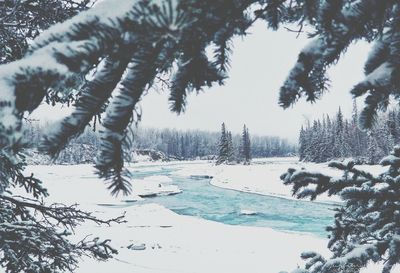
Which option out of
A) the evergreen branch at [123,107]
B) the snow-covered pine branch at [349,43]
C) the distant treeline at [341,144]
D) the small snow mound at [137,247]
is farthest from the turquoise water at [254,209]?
the distant treeline at [341,144]

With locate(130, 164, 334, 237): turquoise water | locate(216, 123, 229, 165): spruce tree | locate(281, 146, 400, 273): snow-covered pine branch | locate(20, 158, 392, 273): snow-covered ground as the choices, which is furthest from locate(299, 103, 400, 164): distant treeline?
locate(281, 146, 400, 273): snow-covered pine branch

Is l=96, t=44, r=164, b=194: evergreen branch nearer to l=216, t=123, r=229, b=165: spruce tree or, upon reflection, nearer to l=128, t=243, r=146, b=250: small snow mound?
l=128, t=243, r=146, b=250: small snow mound

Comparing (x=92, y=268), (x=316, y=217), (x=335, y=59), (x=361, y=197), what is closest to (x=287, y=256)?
(x=92, y=268)

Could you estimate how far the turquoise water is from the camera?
19266mm

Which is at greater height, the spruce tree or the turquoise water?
the spruce tree

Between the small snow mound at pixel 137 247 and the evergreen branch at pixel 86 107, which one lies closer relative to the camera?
the evergreen branch at pixel 86 107

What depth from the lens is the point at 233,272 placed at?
11.3 m

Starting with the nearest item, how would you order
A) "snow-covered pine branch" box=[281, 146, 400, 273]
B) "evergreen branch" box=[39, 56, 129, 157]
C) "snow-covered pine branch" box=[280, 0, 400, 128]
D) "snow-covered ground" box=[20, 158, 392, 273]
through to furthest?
"evergreen branch" box=[39, 56, 129, 157], "snow-covered pine branch" box=[280, 0, 400, 128], "snow-covered pine branch" box=[281, 146, 400, 273], "snow-covered ground" box=[20, 158, 392, 273]

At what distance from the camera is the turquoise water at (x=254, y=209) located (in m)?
19.3

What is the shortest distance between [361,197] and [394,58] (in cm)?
182

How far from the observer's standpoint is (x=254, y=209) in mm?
24078

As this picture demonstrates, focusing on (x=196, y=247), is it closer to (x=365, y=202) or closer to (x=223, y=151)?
(x=365, y=202)

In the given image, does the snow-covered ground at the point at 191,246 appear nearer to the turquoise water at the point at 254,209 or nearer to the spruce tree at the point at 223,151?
the turquoise water at the point at 254,209

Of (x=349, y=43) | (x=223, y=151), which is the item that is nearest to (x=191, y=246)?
(x=349, y=43)
